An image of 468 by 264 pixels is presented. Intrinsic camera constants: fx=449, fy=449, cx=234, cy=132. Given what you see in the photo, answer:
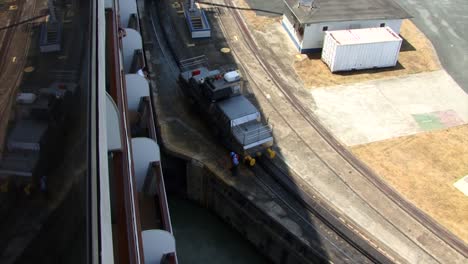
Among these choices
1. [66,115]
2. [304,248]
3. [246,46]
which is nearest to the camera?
[66,115]

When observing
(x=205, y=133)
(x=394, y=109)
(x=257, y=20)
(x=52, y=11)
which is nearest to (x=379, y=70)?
(x=394, y=109)

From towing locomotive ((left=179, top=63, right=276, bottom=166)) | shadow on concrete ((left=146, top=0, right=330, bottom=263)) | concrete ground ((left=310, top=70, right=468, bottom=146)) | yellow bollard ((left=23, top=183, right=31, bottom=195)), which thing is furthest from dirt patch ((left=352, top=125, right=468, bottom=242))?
yellow bollard ((left=23, top=183, right=31, bottom=195))

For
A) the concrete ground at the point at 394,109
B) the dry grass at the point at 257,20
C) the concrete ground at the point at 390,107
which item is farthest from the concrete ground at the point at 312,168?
the dry grass at the point at 257,20

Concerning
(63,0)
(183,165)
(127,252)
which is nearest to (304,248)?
(183,165)

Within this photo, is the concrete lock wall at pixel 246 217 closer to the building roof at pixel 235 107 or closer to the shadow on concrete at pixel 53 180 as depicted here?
the building roof at pixel 235 107

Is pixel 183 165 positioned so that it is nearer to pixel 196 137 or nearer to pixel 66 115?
pixel 196 137

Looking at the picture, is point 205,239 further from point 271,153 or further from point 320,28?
point 320,28
